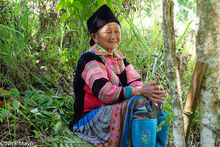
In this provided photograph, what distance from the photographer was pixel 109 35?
2.46m

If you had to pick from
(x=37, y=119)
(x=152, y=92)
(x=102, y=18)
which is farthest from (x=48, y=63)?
(x=152, y=92)

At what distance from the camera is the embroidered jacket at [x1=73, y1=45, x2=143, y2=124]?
2252 millimetres

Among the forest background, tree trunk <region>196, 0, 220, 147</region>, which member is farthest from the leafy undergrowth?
tree trunk <region>196, 0, 220, 147</region>

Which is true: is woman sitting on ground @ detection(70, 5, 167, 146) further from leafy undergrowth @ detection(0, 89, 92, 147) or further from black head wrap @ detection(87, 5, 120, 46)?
leafy undergrowth @ detection(0, 89, 92, 147)

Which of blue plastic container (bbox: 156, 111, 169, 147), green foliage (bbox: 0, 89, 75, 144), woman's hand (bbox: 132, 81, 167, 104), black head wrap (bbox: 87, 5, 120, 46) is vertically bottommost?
blue plastic container (bbox: 156, 111, 169, 147)

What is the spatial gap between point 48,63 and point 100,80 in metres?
1.54

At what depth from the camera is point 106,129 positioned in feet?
7.55

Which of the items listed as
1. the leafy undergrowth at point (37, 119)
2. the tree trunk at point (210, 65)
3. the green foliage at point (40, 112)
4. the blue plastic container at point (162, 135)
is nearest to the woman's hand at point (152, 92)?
the blue plastic container at point (162, 135)

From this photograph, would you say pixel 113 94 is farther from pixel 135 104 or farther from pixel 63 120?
pixel 63 120

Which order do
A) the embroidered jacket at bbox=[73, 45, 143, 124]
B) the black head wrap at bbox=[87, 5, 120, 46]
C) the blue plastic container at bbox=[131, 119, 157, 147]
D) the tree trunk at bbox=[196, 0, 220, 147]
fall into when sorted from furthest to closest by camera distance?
the black head wrap at bbox=[87, 5, 120, 46]
the embroidered jacket at bbox=[73, 45, 143, 124]
the blue plastic container at bbox=[131, 119, 157, 147]
the tree trunk at bbox=[196, 0, 220, 147]

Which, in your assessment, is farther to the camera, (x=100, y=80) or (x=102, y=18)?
(x=102, y=18)

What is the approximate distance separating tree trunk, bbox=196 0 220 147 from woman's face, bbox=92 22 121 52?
0.91 m

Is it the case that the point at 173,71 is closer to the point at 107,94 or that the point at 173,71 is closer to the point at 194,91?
the point at 194,91

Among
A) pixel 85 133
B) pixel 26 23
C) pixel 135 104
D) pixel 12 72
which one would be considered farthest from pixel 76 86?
pixel 26 23
